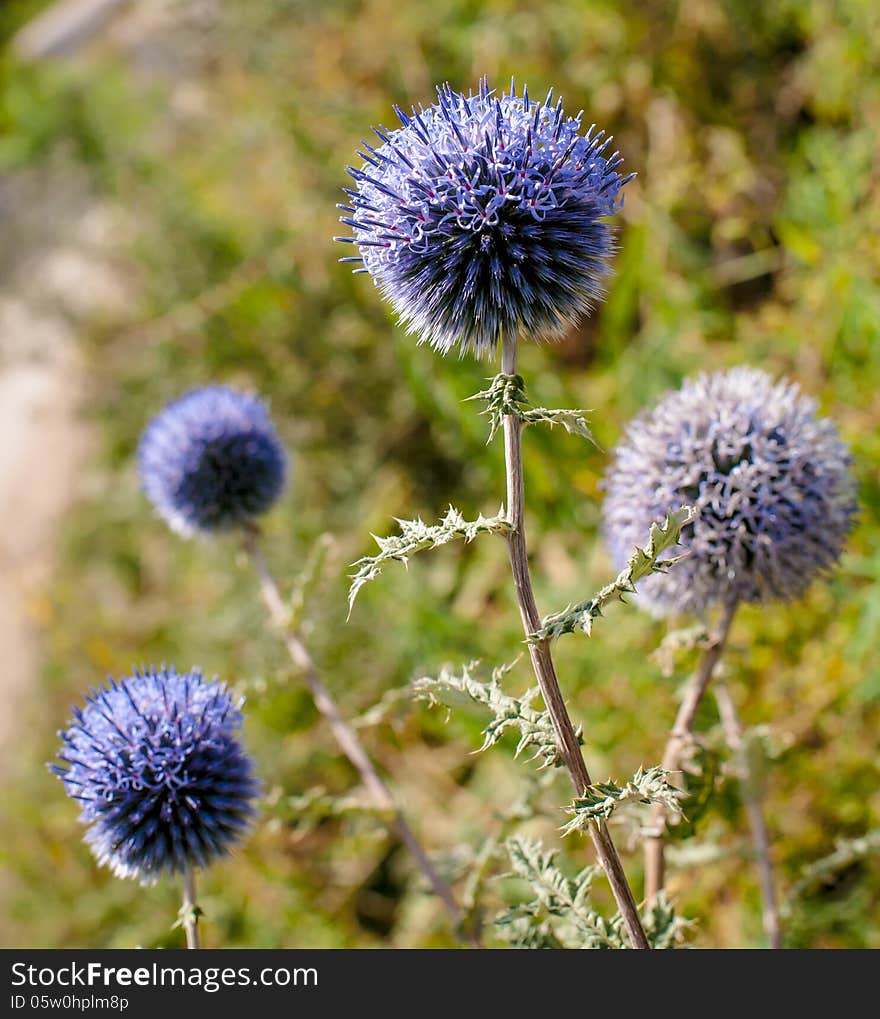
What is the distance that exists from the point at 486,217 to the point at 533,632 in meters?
0.60

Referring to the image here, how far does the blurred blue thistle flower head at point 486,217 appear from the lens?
1393 mm

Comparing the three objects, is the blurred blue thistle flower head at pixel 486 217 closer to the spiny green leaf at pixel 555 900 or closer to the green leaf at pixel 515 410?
the green leaf at pixel 515 410

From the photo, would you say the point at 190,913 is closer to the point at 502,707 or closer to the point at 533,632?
the point at 502,707

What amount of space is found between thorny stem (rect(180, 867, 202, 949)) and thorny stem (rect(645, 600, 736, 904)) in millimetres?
831

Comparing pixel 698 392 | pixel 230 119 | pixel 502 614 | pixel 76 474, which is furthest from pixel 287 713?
pixel 230 119

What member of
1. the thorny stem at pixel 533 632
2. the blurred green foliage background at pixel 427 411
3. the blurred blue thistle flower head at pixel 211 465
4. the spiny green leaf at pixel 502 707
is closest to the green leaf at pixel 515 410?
the thorny stem at pixel 533 632

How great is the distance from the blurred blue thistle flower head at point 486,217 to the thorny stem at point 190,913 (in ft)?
3.52

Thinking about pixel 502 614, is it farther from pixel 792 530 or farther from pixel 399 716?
pixel 792 530

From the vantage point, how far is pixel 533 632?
53.8 inches

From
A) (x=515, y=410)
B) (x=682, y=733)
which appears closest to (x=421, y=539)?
(x=515, y=410)

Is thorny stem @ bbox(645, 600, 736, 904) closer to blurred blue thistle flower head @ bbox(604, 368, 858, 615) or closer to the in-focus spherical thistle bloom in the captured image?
blurred blue thistle flower head @ bbox(604, 368, 858, 615)

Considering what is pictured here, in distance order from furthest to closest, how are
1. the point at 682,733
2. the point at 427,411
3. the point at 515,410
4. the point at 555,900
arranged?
the point at 427,411, the point at 682,733, the point at 555,900, the point at 515,410
